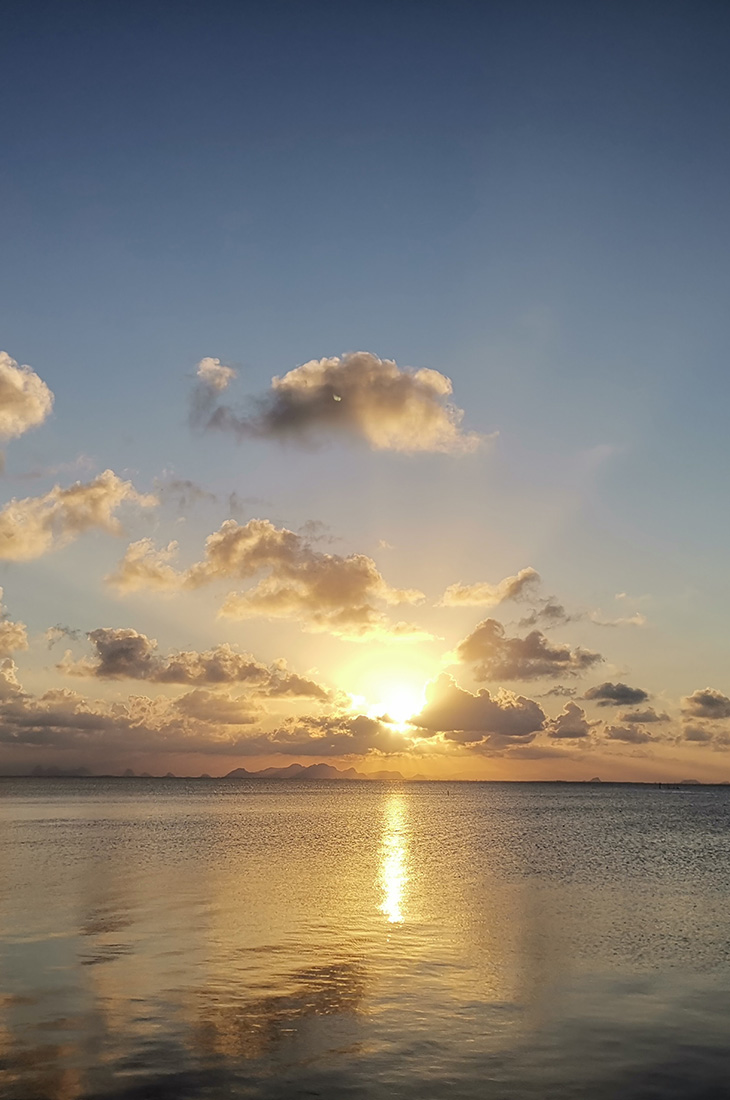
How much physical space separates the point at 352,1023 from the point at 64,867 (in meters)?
40.4

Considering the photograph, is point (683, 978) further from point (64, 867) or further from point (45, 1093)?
point (64, 867)

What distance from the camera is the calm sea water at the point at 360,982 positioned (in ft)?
62.8

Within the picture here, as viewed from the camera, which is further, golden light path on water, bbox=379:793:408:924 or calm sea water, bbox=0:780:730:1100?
golden light path on water, bbox=379:793:408:924

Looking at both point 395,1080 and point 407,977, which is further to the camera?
point 407,977

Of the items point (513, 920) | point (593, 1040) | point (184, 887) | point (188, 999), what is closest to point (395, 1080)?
point (593, 1040)

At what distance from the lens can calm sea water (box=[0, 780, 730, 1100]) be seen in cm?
Result: 1914

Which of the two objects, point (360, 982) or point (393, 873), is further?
point (393, 873)

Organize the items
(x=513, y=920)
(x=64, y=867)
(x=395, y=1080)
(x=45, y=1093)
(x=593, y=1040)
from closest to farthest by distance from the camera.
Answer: (x=45, y=1093)
(x=395, y=1080)
(x=593, y=1040)
(x=513, y=920)
(x=64, y=867)

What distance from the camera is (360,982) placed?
27.1 meters

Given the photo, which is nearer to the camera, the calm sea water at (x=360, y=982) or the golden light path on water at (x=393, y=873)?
the calm sea water at (x=360, y=982)

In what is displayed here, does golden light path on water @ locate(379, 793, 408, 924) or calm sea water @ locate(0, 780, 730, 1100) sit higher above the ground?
calm sea water @ locate(0, 780, 730, 1100)

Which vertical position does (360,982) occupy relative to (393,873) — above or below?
above

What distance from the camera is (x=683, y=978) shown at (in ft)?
93.9

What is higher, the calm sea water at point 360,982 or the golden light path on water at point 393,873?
the calm sea water at point 360,982
